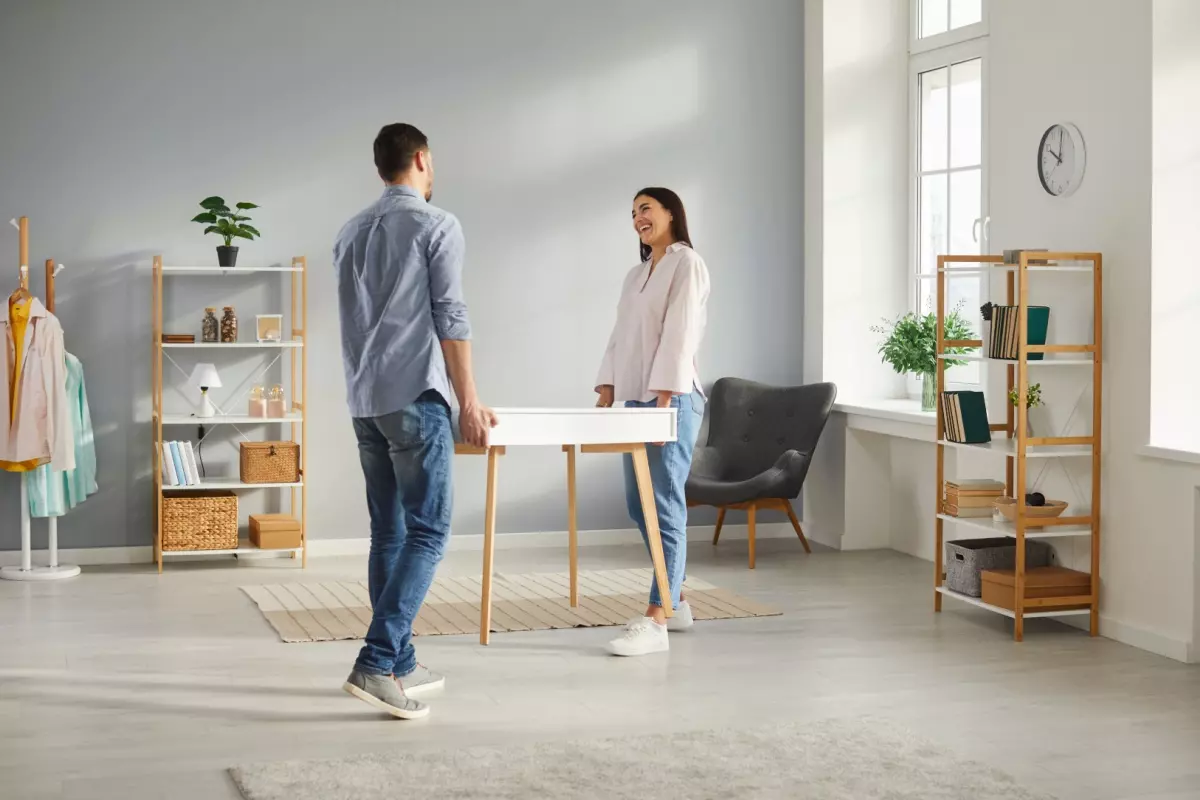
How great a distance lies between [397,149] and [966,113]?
155 inches

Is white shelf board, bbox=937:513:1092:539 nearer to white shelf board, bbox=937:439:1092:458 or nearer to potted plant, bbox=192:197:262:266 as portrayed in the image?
Answer: white shelf board, bbox=937:439:1092:458

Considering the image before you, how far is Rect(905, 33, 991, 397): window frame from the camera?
6.71m

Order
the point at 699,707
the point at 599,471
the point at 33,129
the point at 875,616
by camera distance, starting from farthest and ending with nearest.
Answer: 1. the point at 599,471
2. the point at 33,129
3. the point at 875,616
4. the point at 699,707

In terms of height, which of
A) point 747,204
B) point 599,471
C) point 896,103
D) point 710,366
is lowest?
point 599,471

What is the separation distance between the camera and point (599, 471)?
289 inches

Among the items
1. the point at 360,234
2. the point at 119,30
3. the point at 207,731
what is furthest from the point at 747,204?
the point at 207,731

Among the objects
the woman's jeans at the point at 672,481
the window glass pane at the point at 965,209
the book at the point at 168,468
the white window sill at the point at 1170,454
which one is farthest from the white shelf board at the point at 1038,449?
the book at the point at 168,468

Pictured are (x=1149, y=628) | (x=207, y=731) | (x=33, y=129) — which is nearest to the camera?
(x=207, y=731)

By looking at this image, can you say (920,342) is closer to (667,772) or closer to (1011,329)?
(1011,329)

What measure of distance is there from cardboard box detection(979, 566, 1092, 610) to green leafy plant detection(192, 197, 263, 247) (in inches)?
143

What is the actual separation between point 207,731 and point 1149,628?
319cm

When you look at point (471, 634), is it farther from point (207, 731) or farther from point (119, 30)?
point (119, 30)

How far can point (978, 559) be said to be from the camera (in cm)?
531

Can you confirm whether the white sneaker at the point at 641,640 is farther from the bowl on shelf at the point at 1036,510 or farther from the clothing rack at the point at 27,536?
the clothing rack at the point at 27,536
